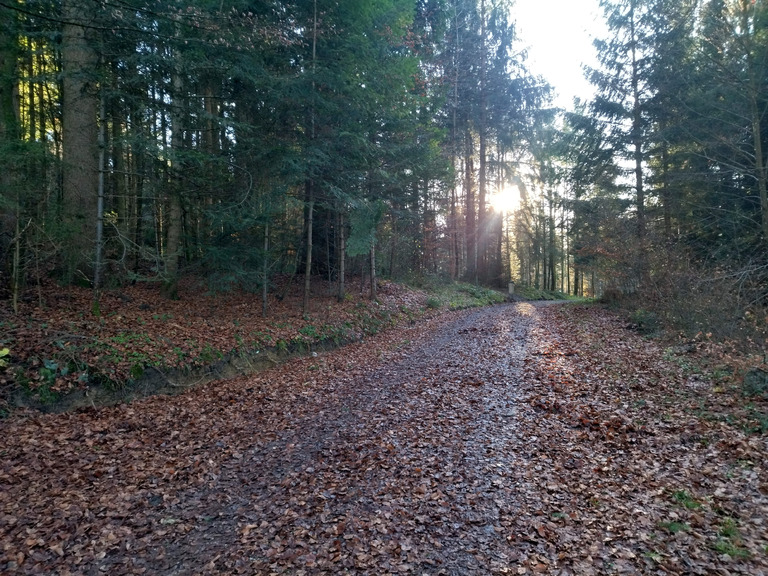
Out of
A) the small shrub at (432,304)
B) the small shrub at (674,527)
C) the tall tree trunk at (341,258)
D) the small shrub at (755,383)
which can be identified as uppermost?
the tall tree trunk at (341,258)

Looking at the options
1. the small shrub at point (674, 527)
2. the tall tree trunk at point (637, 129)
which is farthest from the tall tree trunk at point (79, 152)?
the tall tree trunk at point (637, 129)

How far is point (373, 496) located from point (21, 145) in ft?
29.8

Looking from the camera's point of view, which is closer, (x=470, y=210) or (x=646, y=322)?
(x=646, y=322)

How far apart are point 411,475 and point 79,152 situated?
10.8m

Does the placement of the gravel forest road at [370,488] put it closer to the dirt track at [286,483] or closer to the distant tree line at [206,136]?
the dirt track at [286,483]

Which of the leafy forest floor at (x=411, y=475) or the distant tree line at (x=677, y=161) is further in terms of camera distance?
the distant tree line at (x=677, y=161)

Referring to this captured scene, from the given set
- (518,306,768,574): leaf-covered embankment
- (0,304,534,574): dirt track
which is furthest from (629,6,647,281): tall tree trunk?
(0,304,534,574): dirt track

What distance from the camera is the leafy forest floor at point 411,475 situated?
3580 millimetres

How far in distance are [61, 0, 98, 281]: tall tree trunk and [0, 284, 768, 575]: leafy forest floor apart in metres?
3.23

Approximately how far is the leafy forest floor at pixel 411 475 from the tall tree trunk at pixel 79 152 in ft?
10.6

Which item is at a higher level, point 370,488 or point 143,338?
point 143,338

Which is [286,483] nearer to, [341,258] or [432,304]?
[341,258]

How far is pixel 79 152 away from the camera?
31.8ft

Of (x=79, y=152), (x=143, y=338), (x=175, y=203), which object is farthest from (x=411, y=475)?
(x=79, y=152)
